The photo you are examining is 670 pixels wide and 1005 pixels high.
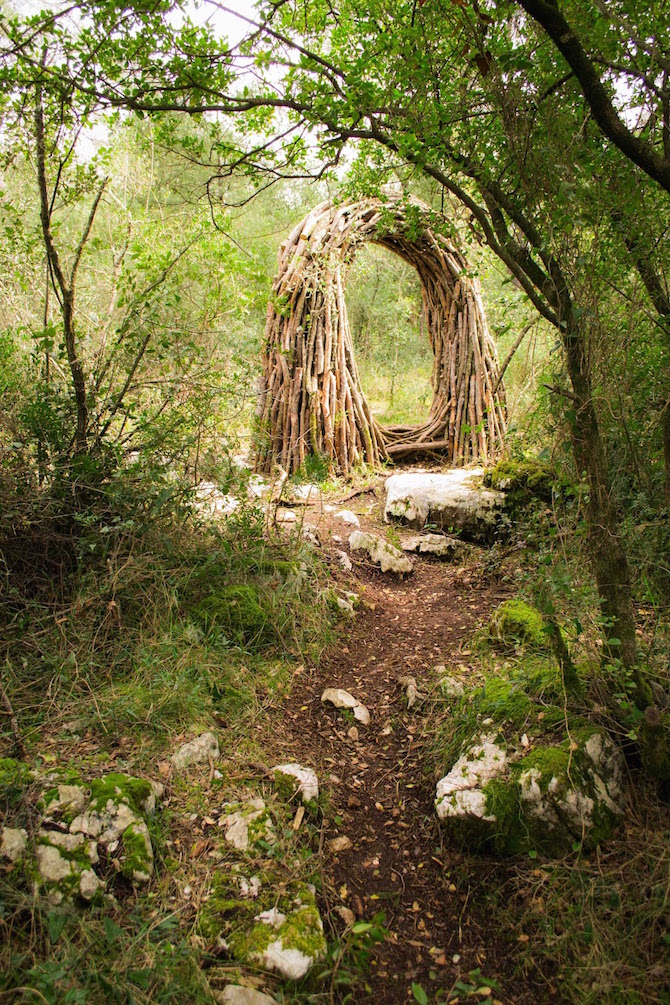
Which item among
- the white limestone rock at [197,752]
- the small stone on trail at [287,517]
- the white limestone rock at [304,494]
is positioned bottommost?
the white limestone rock at [197,752]

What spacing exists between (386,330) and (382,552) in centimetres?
810

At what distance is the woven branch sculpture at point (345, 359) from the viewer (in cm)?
571

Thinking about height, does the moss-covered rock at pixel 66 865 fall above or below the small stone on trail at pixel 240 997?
above

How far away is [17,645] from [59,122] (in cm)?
234

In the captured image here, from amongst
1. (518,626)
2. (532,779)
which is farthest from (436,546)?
(532,779)

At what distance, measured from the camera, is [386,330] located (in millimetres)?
11289

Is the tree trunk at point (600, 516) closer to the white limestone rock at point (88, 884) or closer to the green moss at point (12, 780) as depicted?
the white limestone rock at point (88, 884)

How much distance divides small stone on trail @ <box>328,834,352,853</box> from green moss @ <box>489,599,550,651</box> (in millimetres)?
1245

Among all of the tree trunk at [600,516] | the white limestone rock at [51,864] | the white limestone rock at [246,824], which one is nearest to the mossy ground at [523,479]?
the tree trunk at [600,516]

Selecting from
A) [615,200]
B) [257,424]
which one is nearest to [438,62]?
[615,200]

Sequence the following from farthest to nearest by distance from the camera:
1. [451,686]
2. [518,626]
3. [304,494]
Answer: [304,494], [518,626], [451,686]

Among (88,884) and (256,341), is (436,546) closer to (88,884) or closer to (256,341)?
(256,341)

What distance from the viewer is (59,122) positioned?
250 cm

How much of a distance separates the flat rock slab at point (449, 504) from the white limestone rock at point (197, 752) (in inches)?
106
